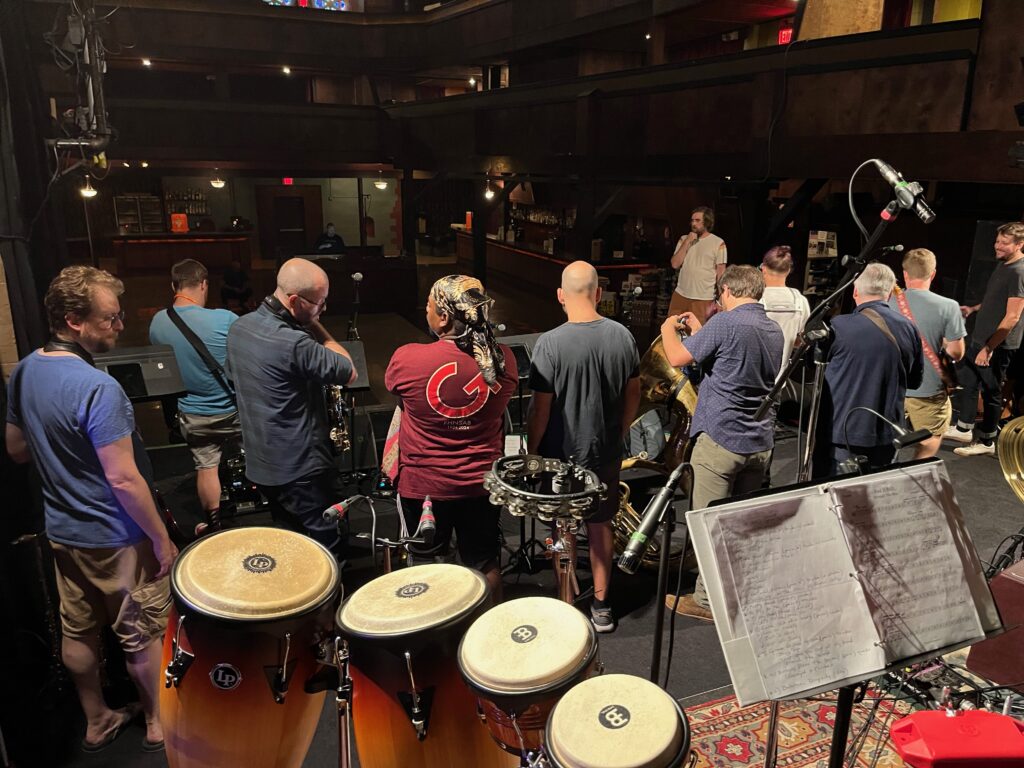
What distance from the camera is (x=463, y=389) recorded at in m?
3.09

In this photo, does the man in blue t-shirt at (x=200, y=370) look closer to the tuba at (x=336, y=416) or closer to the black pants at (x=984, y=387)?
the tuba at (x=336, y=416)

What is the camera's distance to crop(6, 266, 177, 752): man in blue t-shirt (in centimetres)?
264

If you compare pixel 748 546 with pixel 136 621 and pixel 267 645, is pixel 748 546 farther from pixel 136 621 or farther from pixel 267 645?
pixel 136 621

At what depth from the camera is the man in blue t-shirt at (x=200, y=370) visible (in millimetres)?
4367

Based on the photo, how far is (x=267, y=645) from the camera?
229cm

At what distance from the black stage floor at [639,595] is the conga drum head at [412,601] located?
0.53 m

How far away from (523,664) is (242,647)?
0.90 meters

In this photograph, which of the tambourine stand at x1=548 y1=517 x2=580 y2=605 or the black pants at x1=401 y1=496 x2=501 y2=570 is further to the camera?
the black pants at x1=401 y1=496 x2=501 y2=570

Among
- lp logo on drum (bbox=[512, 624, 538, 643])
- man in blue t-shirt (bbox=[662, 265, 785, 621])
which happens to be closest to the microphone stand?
man in blue t-shirt (bbox=[662, 265, 785, 621])

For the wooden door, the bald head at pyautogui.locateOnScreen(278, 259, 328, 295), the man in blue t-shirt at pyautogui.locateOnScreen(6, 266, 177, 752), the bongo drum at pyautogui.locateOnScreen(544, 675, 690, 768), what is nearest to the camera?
the bongo drum at pyautogui.locateOnScreen(544, 675, 690, 768)

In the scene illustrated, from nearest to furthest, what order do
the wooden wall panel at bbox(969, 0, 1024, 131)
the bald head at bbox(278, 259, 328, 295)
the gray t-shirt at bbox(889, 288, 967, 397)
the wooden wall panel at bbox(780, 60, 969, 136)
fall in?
1. the bald head at bbox(278, 259, 328, 295)
2. the gray t-shirt at bbox(889, 288, 967, 397)
3. the wooden wall panel at bbox(969, 0, 1024, 131)
4. the wooden wall panel at bbox(780, 60, 969, 136)

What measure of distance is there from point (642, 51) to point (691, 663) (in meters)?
14.7

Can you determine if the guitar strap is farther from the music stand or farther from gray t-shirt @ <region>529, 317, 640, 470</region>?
the music stand

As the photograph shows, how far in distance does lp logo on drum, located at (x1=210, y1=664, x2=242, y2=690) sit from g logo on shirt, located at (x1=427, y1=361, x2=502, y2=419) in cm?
127
